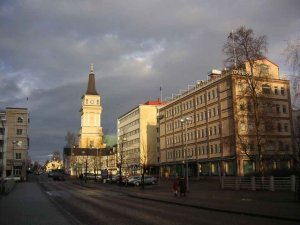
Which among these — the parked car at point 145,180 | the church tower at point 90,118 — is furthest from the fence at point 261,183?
the church tower at point 90,118

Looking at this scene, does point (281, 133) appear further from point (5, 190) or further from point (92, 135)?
point (92, 135)

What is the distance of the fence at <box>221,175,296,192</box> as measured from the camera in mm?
37031

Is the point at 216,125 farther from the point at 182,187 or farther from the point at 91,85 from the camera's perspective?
the point at 91,85

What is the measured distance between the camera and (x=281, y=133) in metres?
79.7

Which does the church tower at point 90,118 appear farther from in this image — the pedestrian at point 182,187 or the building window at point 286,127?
the pedestrian at point 182,187

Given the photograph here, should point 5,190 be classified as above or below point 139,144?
below

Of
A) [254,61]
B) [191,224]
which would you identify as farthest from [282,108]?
[191,224]

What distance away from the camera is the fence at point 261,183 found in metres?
37.0

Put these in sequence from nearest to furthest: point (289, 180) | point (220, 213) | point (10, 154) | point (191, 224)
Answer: point (191, 224) → point (220, 213) → point (289, 180) → point (10, 154)

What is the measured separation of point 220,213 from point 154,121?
10974 cm

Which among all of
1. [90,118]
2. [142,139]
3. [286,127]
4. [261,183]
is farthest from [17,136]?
[261,183]

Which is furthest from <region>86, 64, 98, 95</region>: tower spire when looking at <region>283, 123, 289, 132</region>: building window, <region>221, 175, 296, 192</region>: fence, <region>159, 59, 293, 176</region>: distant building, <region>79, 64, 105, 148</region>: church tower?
<region>221, 175, 296, 192</region>: fence

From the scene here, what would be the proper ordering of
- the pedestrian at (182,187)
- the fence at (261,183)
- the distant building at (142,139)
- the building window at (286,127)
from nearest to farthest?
the fence at (261,183) < the pedestrian at (182,187) < the building window at (286,127) < the distant building at (142,139)

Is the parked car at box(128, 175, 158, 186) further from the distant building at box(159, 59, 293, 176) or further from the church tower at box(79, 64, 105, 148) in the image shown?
the church tower at box(79, 64, 105, 148)
